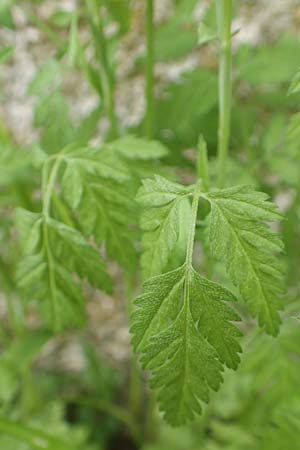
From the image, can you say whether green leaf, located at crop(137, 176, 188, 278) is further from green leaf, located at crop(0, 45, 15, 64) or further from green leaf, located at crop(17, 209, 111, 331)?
green leaf, located at crop(0, 45, 15, 64)

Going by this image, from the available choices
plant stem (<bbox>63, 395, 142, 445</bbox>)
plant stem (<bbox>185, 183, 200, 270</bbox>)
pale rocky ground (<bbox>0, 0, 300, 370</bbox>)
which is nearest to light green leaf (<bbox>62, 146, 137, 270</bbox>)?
plant stem (<bbox>185, 183, 200, 270</bbox>)

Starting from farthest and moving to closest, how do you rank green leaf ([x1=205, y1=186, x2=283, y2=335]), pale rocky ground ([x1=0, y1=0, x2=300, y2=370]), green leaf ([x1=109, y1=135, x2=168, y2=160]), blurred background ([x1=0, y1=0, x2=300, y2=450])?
pale rocky ground ([x1=0, y1=0, x2=300, y2=370]) → blurred background ([x1=0, y1=0, x2=300, y2=450]) → green leaf ([x1=109, y1=135, x2=168, y2=160]) → green leaf ([x1=205, y1=186, x2=283, y2=335])

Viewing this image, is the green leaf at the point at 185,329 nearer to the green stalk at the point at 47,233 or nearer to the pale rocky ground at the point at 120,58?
the green stalk at the point at 47,233

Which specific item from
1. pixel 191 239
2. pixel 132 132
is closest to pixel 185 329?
pixel 191 239

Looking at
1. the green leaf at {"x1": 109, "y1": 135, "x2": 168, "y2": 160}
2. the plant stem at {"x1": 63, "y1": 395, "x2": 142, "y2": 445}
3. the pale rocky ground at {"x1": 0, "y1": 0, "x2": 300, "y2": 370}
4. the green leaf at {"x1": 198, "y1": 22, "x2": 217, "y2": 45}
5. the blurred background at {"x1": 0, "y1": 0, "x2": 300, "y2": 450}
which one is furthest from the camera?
the plant stem at {"x1": 63, "y1": 395, "x2": 142, "y2": 445}

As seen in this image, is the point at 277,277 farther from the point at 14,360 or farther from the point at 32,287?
the point at 14,360
